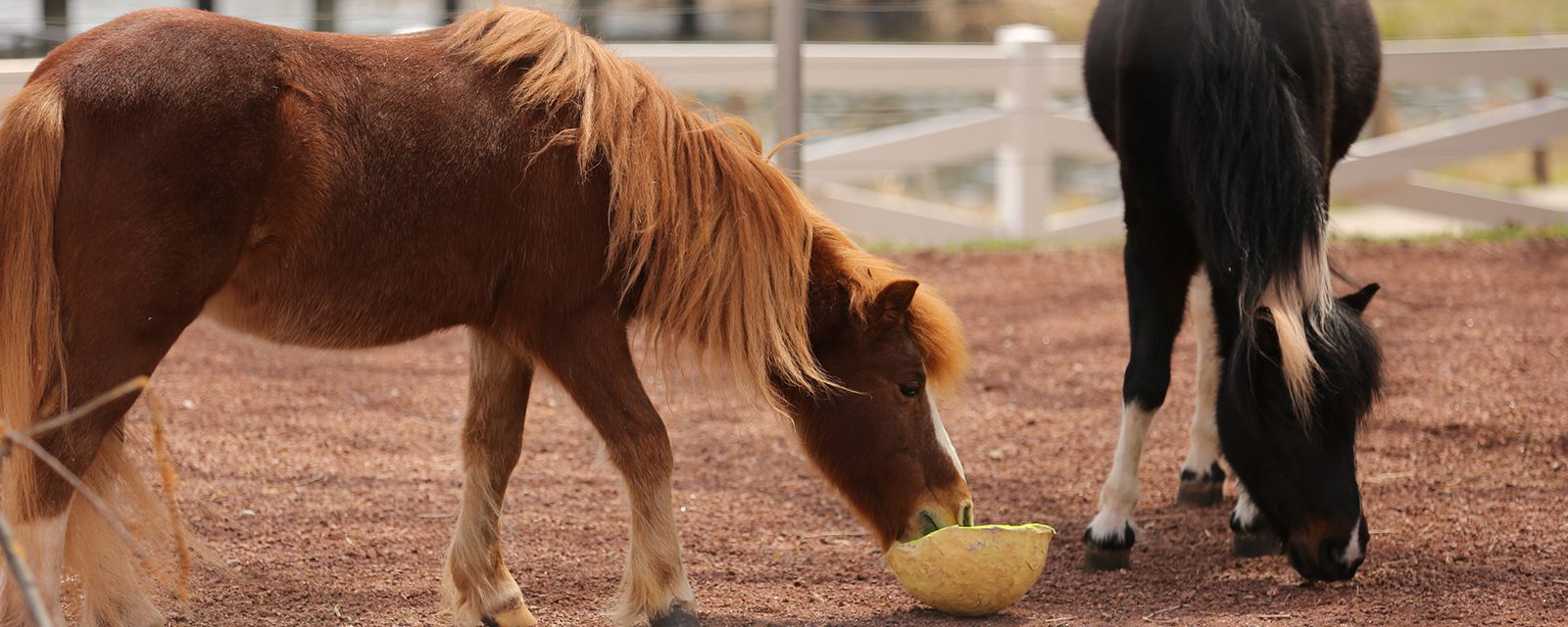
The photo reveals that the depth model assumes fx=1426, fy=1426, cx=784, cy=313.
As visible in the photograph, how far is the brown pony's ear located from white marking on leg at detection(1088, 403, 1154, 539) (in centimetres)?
99

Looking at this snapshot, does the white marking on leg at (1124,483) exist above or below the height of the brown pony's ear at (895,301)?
below

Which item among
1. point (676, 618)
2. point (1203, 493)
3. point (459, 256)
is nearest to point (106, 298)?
point (459, 256)

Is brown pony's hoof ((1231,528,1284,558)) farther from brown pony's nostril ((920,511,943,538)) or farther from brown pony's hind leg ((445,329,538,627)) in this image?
brown pony's hind leg ((445,329,538,627))

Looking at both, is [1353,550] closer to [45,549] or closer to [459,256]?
[459,256]

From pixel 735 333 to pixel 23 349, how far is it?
1.51 m

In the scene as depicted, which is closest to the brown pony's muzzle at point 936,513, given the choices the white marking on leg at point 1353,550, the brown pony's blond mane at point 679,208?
the brown pony's blond mane at point 679,208

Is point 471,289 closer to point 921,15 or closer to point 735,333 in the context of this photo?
point 735,333

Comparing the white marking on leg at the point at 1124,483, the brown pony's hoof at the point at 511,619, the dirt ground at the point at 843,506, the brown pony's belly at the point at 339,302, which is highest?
the brown pony's belly at the point at 339,302

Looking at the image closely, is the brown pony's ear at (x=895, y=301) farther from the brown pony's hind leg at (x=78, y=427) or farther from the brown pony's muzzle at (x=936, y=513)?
the brown pony's hind leg at (x=78, y=427)

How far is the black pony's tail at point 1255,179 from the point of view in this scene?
3.48 metres

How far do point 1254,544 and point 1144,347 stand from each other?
650mm

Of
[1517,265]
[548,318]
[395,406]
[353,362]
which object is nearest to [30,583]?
[548,318]

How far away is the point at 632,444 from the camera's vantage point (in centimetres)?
331

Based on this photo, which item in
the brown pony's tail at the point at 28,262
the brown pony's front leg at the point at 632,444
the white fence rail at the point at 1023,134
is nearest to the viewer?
the brown pony's tail at the point at 28,262
